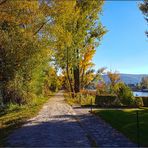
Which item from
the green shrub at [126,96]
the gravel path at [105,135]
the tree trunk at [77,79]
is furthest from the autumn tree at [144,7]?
the tree trunk at [77,79]

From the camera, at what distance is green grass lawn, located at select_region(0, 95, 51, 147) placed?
1431cm

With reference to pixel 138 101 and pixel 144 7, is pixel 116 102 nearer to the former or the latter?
pixel 138 101

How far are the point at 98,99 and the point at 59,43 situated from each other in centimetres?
800

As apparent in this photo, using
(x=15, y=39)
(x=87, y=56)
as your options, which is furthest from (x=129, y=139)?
(x=87, y=56)

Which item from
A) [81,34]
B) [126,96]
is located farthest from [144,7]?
[81,34]

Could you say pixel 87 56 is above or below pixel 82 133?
above

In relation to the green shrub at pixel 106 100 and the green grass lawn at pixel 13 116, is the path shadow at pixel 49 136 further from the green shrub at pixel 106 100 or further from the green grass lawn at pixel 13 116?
the green shrub at pixel 106 100

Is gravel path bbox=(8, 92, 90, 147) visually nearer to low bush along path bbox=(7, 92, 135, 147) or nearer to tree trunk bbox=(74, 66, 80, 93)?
low bush along path bbox=(7, 92, 135, 147)

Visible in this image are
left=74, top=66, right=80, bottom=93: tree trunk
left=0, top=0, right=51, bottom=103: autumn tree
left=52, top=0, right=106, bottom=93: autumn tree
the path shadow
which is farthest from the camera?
left=74, top=66, right=80, bottom=93: tree trunk

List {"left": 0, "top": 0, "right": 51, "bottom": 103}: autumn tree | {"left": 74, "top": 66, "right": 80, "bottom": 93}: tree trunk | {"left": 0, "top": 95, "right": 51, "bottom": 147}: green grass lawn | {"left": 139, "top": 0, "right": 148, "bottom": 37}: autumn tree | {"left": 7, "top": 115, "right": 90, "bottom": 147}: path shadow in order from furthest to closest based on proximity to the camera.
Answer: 1. {"left": 74, "top": 66, "right": 80, "bottom": 93}: tree trunk
2. {"left": 139, "top": 0, "right": 148, "bottom": 37}: autumn tree
3. {"left": 0, "top": 0, "right": 51, "bottom": 103}: autumn tree
4. {"left": 0, "top": 95, "right": 51, "bottom": 147}: green grass lawn
5. {"left": 7, "top": 115, "right": 90, "bottom": 147}: path shadow

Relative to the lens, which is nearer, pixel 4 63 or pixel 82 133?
pixel 82 133

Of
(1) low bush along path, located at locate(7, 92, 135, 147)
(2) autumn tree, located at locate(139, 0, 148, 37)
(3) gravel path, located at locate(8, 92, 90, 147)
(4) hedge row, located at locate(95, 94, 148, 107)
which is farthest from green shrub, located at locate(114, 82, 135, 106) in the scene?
(3) gravel path, located at locate(8, 92, 90, 147)

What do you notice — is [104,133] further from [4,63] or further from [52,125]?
[4,63]

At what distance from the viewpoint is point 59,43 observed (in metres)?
25.6
